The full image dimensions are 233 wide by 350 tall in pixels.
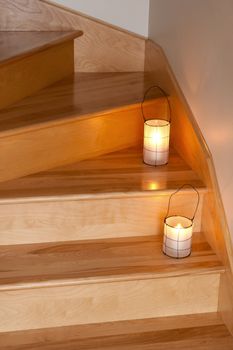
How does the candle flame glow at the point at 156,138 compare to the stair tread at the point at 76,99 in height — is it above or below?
below

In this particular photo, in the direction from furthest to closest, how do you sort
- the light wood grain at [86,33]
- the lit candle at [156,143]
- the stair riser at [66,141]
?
the light wood grain at [86,33] → the lit candle at [156,143] → the stair riser at [66,141]

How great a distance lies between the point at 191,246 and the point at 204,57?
63 cm

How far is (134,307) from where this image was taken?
185 cm

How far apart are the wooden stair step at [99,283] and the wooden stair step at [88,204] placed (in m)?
0.05

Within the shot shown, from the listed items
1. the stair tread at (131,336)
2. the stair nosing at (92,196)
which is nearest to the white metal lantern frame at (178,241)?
the stair nosing at (92,196)

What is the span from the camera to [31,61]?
230 cm

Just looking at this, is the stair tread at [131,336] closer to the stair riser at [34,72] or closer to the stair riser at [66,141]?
the stair riser at [66,141]

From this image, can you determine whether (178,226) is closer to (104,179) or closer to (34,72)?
(104,179)

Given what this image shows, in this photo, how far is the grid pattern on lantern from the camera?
184 cm

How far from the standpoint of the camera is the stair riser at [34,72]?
7.11 feet

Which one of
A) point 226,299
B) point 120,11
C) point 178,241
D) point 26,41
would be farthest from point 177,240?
point 120,11

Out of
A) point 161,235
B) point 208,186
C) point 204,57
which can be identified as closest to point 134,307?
point 161,235

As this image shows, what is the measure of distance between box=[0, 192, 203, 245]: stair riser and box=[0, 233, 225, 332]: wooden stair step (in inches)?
1.4

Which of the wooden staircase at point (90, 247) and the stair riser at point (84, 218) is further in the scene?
the stair riser at point (84, 218)
